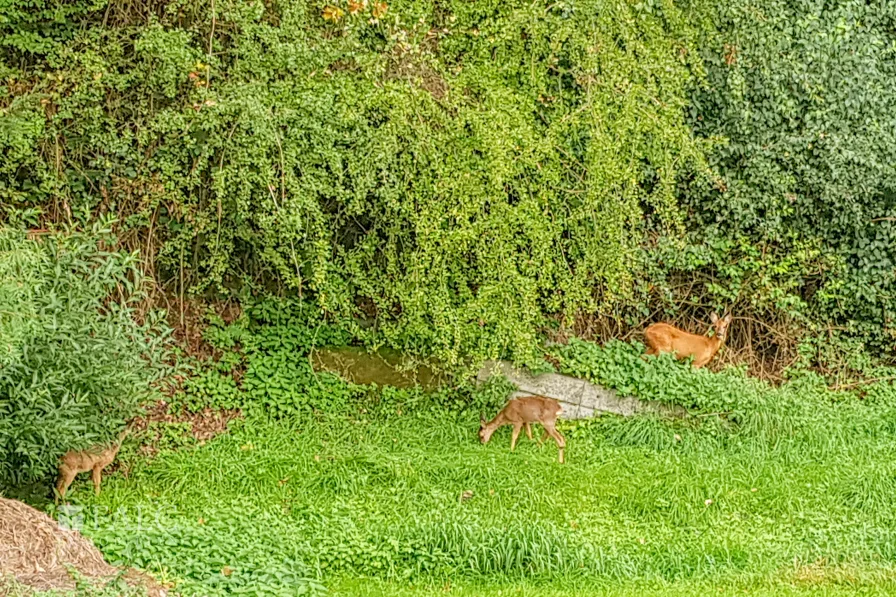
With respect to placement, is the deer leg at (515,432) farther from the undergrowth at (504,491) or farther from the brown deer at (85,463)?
the brown deer at (85,463)

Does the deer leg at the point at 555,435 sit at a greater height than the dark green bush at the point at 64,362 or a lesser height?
lesser

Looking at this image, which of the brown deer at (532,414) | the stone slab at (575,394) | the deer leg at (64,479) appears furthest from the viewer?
the stone slab at (575,394)

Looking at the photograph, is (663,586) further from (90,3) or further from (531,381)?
(90,3)

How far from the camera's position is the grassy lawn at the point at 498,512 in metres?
6.07

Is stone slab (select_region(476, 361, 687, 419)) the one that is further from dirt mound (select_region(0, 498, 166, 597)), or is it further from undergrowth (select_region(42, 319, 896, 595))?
dirt mound (select_region(0, 498, 166, 597))

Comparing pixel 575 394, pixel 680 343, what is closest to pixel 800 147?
pixel 680 343

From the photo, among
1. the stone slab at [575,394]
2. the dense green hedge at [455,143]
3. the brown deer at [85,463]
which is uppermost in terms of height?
the dense green hedge at [455,143]

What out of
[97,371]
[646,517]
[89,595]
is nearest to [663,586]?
[646,517]

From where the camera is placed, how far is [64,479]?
6.95 m

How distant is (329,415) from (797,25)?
534 cm

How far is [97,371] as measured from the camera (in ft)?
21.4

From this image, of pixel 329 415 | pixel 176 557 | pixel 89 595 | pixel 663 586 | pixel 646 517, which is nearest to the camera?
pixel 89 595

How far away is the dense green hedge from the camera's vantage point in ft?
25.0

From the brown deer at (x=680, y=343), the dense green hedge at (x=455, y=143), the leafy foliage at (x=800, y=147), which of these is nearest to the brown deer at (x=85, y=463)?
the dense green hedge at (x=455, y=143)
